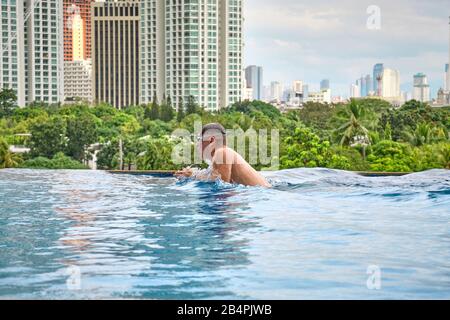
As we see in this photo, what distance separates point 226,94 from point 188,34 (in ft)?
8.66

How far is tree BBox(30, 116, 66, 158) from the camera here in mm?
13672

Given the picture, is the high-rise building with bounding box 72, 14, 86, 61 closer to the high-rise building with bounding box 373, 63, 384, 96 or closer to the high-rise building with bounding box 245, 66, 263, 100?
the high-rise building with bounding box 245, 66, 263, 100

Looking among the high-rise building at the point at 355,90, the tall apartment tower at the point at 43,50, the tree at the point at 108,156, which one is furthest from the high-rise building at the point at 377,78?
the tall apartment tower at the point at 43,50

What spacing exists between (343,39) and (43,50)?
8203 millimetres

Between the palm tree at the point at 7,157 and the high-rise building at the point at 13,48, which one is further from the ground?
the high-rise building at the point at 13,48

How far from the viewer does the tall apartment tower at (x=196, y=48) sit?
60.2 feet

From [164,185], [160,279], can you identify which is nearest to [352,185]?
[164,185]

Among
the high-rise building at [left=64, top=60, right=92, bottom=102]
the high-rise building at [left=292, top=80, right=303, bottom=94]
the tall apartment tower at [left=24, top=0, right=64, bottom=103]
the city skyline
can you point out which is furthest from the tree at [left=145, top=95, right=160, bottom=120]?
the high-rise building at [left=64, top=60, right=92, bottom=102]

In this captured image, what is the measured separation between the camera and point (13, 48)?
717 inches

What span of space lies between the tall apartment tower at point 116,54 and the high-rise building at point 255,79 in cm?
2556

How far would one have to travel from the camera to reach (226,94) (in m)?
20.5
